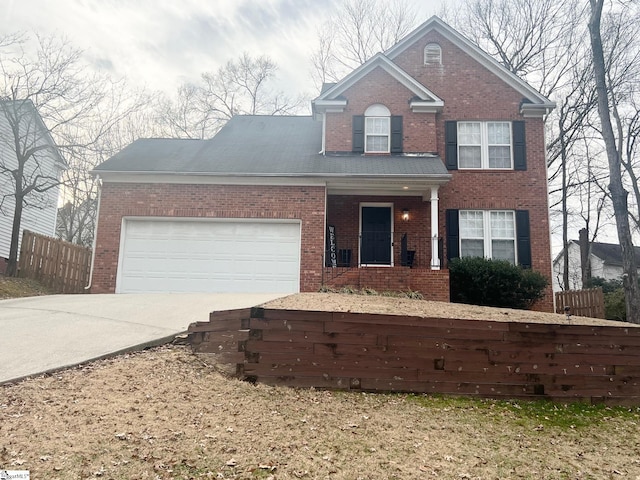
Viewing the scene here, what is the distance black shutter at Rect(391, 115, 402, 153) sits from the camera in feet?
46.0

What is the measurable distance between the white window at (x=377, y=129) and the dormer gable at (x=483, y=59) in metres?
1.71

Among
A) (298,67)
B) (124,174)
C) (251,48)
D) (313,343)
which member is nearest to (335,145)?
(124,174)

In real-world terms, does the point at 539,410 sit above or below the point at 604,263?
below

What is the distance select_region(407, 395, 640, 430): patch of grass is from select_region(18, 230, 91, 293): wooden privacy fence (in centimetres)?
1183

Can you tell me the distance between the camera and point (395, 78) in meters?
14.4

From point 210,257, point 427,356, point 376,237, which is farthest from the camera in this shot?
point 376,237

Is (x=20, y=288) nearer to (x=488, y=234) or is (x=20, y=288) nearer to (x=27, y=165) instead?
(x=27, y=165)

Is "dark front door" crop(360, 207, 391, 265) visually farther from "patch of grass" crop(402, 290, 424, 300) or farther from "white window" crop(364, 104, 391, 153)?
"patch of grass" crop(402, 290, 424, 300)

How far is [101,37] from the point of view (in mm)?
14898

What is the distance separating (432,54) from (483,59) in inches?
63.0

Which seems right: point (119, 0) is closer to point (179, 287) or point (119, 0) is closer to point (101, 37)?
point (101, 37)

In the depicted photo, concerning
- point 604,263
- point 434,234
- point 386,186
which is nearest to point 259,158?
point 386,186

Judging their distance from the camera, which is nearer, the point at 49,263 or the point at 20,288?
the point at 20,288

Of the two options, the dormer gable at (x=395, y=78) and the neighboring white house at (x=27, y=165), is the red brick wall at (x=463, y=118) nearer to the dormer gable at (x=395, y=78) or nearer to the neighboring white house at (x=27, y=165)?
the dormer gable at (x=395, y=78)
